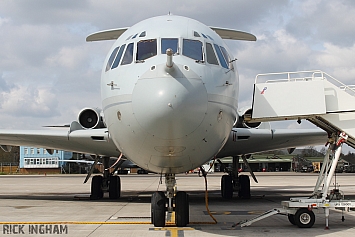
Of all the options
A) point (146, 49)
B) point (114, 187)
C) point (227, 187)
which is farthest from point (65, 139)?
point (146, 49)

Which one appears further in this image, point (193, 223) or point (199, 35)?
point (193, 223)

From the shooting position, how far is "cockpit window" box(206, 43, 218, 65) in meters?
8.66

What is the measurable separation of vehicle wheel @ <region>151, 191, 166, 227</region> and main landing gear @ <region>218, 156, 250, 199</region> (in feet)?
26.9

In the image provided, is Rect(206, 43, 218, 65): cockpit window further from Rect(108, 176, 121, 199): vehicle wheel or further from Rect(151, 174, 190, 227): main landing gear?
Rect(108, 176, 121, 199): vehicle wheel

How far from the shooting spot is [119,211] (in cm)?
1296

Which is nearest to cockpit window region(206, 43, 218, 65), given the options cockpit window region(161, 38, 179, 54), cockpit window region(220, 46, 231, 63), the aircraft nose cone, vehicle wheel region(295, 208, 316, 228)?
cockpit window region(220, 46, 231, 63)

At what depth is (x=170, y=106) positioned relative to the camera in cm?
698

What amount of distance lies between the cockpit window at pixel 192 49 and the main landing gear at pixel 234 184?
29.6 ft

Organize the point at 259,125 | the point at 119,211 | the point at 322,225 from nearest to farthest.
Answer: the point at 322,225 < the point at 119,211 < the point at 259,125

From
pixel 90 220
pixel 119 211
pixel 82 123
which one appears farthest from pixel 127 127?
pixel 82 123

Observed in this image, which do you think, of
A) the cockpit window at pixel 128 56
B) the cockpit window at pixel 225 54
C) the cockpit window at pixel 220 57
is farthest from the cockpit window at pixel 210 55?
the cockpit window at pixel 128 56

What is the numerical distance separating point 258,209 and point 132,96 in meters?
7.16

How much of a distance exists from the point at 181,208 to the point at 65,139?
23.1 feet

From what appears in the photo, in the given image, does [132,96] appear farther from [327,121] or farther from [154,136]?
[327,121]
